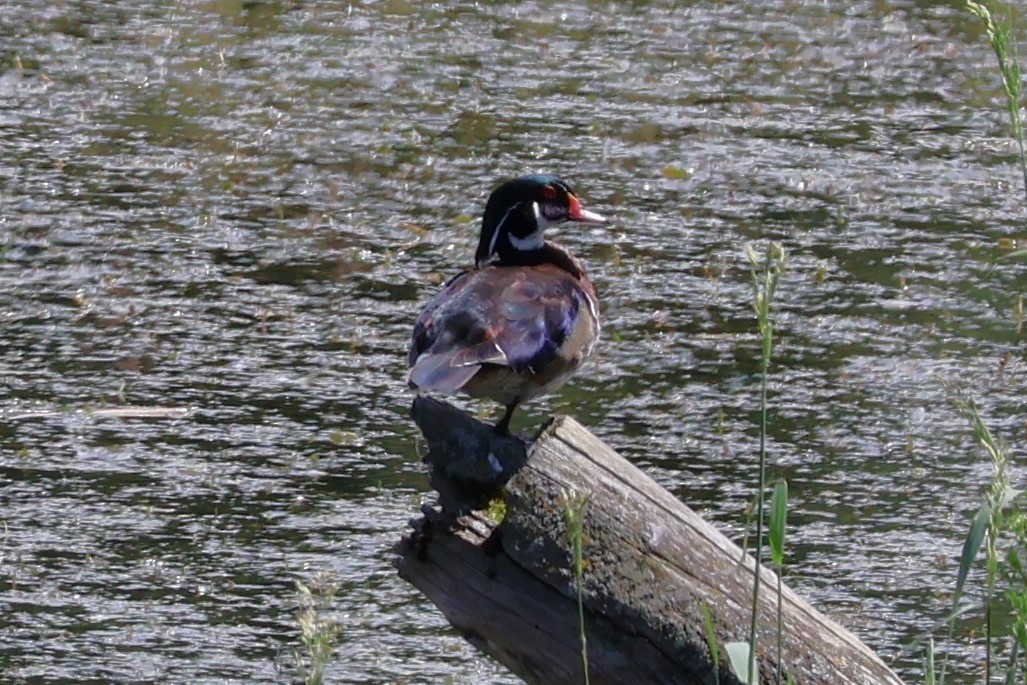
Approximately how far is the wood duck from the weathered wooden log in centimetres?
19

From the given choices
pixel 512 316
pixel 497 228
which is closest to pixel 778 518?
pixel 512 316

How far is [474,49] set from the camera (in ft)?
34.1

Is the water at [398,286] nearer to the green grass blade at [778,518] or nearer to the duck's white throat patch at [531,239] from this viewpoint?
the duck's white throat patch at [531,239]

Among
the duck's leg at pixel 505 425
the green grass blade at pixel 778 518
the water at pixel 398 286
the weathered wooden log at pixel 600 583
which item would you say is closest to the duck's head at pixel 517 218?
the duck's leg at pixel 505 425

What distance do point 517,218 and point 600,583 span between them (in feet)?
5.15

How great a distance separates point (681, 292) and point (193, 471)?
2.27 meters

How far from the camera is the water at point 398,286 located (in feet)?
15.8

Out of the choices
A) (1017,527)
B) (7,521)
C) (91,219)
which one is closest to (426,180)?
(91,219)

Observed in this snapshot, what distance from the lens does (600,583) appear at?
2.99 m

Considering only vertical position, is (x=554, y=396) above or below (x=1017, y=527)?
below

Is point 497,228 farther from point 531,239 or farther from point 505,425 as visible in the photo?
point 505,425

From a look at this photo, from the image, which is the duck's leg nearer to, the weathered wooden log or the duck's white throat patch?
the weathered wooden log

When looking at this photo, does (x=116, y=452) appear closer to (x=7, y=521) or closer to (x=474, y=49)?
(x=7, y=521)

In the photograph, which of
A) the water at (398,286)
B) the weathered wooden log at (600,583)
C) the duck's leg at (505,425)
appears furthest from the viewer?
the water at (398,286)
